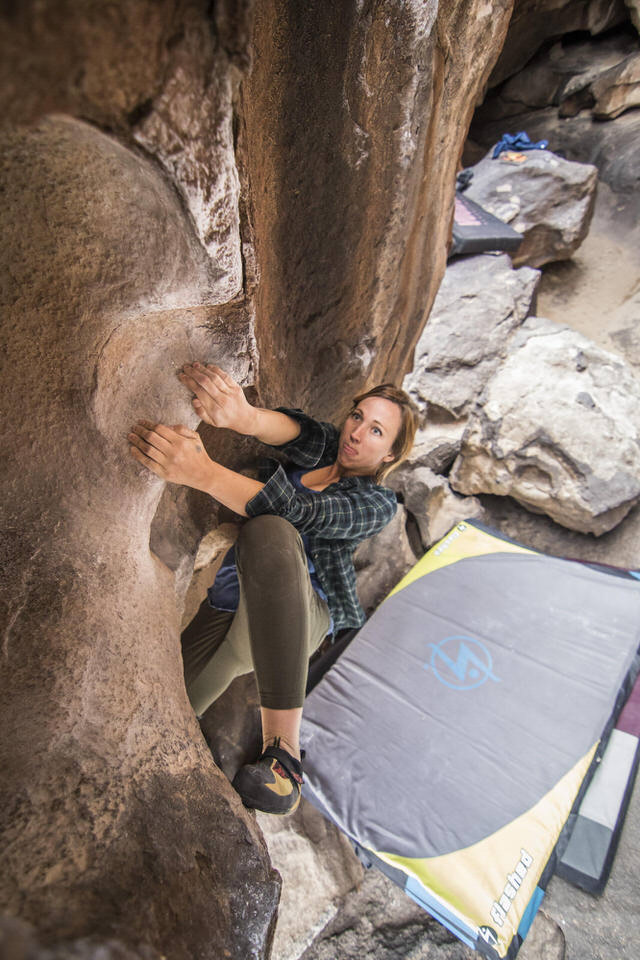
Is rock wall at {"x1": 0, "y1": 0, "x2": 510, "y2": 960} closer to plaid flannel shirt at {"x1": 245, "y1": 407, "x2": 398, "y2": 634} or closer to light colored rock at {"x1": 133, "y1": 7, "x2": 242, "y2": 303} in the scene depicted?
light colored rock at {"x1": 133, "y1": 7, "x2": 242, "y2": 303}

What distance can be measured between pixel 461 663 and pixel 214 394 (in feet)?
5.25

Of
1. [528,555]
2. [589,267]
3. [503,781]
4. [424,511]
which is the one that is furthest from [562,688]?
[589,267]

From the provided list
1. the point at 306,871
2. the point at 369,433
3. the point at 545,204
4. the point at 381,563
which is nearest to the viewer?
the point at 369,433

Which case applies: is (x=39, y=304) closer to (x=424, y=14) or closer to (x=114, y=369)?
(x=114, y=369)

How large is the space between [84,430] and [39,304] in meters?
0.20

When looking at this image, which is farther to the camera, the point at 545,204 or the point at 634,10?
the point at 634,10

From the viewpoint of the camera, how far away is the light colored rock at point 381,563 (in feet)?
A: 7.89

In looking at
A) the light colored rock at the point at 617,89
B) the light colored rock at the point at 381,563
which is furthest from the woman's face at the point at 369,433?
the light colored rock at the point at 617,89

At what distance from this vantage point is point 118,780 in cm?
68

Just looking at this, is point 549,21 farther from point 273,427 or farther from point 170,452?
point 170,452

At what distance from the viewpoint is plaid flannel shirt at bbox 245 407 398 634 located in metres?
1.10

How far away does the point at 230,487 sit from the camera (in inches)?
40.9

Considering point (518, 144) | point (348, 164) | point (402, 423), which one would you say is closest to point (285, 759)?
point (402, 423)

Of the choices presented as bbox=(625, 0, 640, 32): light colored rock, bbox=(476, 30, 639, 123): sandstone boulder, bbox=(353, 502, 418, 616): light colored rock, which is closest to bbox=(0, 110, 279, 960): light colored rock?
bbox=(353, 502, 418, 616): light colored rock
